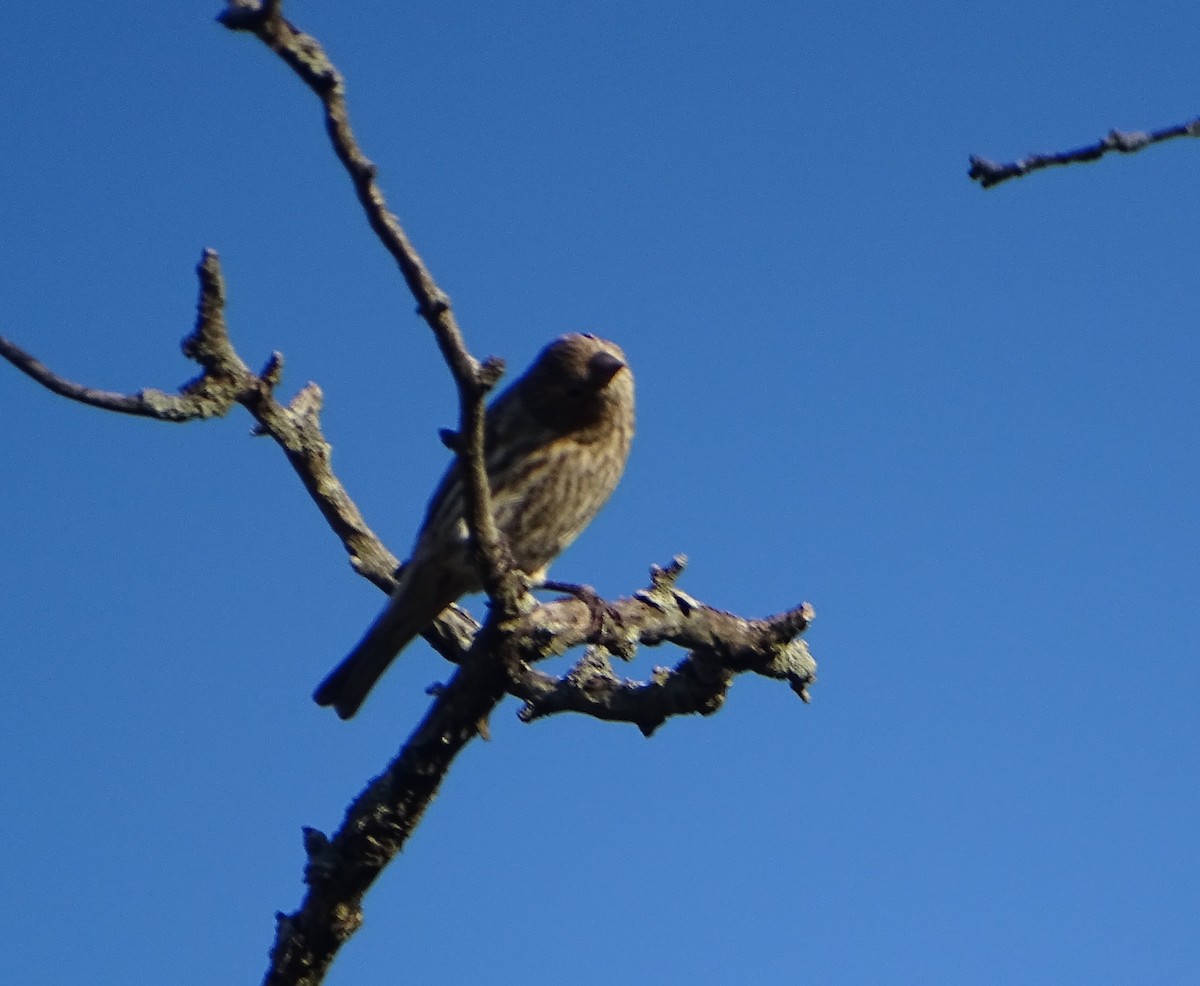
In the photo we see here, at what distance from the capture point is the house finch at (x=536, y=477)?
5910mm

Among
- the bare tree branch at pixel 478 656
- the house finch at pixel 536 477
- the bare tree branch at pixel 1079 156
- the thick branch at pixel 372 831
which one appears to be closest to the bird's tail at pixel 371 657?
the house finch at pixel 536 477

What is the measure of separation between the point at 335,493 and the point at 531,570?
85cm

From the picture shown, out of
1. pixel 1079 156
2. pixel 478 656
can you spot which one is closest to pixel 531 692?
pixel 478 656

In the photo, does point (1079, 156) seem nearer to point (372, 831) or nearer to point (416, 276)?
point (416, 276)

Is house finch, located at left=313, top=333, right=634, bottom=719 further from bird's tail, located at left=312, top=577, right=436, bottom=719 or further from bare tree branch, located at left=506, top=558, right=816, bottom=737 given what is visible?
bare tree branch, located at left=506, top=558, right=816, bottom=737

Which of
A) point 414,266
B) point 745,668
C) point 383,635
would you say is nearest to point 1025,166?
point 414,266

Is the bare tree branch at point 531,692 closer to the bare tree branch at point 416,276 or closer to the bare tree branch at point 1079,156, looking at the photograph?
the bare tree branch at point 416,276

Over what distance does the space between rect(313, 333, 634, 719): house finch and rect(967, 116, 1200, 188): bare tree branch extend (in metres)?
3.36

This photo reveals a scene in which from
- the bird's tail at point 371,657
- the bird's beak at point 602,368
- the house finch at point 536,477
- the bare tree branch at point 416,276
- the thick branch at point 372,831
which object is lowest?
the thick branch at point 372,831

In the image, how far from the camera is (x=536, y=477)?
244 inches

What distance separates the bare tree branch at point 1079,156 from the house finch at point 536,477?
3.36m

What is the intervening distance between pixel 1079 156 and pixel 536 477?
386cm

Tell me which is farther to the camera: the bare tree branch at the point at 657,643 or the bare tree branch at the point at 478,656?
the bare tree branch at the point at 657,643

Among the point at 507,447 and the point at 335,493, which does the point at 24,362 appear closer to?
the point at 335,493
